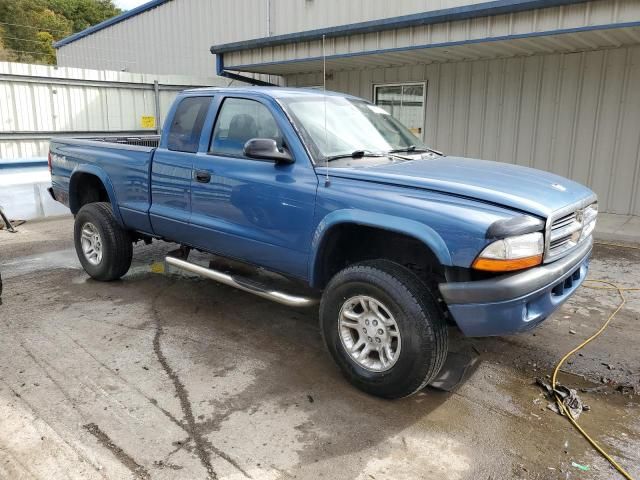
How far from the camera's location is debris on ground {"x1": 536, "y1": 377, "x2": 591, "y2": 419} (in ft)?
11.0

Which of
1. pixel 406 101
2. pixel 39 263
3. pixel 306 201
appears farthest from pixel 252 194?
pixel 406 101

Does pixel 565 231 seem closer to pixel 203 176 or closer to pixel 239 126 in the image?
pixel 239 126

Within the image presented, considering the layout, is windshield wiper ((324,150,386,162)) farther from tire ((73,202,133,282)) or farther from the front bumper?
tire ((73,202,133,282))

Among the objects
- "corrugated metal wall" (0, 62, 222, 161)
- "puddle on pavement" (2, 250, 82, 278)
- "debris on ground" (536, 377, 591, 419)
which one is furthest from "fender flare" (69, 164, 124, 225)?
"corrugated metal wall" (0, 62, 222, 161)

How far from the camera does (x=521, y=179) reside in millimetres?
3627

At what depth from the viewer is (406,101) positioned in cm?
1087

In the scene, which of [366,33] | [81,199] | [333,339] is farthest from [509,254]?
[366,33]

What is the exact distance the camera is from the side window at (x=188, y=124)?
462cm

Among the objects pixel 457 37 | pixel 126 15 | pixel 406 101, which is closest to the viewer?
pixel 457 37

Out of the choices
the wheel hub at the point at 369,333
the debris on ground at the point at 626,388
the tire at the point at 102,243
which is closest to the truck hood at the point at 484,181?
the wheel hub at the point at 369,333

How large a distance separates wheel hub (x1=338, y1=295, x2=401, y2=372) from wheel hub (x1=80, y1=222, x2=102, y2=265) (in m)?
3.27

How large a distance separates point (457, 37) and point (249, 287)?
5.71 m

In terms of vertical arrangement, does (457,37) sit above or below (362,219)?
above

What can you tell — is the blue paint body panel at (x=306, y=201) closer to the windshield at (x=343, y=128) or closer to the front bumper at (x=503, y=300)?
the front bumper at (x=503, y=300)
